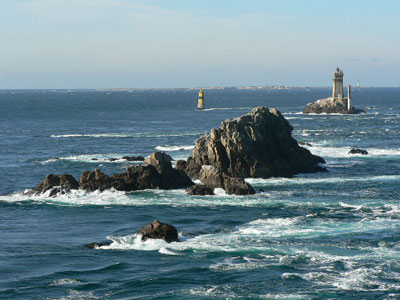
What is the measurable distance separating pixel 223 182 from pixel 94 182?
12522 mm

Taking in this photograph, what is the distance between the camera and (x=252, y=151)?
3110 inches

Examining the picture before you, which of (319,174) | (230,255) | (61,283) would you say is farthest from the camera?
(319,174)

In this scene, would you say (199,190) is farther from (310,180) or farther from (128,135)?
(128,135)

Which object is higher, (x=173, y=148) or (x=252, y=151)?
(x=252, y=151)

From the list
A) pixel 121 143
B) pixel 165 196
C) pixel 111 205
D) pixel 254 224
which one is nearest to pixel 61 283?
pixel 254 224

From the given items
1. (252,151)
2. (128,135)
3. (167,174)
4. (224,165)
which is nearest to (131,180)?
(167,174)

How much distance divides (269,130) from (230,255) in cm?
3972

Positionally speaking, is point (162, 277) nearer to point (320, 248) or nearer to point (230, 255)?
point (230, 255)

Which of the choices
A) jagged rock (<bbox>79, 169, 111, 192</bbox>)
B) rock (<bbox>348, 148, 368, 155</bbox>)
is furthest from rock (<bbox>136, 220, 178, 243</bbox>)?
rock (<bbox>348, 148, 368, 155</bbox>)

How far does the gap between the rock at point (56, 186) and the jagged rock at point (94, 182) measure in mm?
796

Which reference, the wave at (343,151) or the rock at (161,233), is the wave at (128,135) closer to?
the wave at (343,151)

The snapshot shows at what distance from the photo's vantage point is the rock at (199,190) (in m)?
68.9

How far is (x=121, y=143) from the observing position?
12062 centimetres

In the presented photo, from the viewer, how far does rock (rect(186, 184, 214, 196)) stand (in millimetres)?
68875
